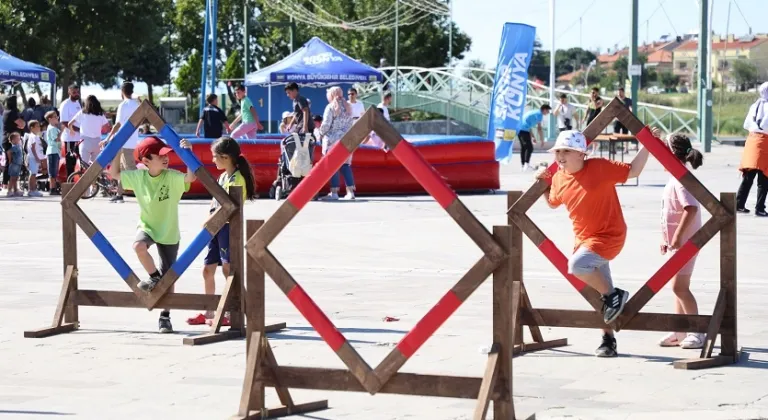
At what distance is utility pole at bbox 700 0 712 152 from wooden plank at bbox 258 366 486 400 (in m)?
31.1

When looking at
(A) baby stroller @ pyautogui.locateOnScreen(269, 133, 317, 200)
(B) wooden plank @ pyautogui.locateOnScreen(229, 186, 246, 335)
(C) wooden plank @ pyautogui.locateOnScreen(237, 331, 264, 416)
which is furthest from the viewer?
(A) baby stroller @ pyautogui.locateOnScreen(269, 133, 317, 200)

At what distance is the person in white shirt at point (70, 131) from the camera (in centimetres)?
2130

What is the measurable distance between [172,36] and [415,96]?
129 feet

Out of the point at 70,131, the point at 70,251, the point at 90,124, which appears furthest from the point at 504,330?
the point at 70,131

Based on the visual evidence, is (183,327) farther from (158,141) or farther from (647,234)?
(647,234)

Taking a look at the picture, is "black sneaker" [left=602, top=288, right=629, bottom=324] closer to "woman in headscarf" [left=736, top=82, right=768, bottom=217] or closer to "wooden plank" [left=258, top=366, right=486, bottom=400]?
"wooden plank" [left=258, top=366, right=486, bottom=400]

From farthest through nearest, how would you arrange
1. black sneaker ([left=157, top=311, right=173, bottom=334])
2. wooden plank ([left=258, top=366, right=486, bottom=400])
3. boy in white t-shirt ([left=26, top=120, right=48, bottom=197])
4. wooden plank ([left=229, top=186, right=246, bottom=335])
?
boy in white t-shirt ([left=26, top=120, right=48, bottom=197]) → black sneaker ([left=157, top=311, right=173, bottom=334]) → wooden plank ([left=229, top=186, right=246, bottom=335]) → wooden plank ([left=258, top=366, right=486, bottom=400])

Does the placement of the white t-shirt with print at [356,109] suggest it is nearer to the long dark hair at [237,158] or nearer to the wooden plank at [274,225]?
the long dark hair at [237,158]

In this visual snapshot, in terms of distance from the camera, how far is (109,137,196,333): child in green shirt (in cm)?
895

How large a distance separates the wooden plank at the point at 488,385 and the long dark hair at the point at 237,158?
360cm

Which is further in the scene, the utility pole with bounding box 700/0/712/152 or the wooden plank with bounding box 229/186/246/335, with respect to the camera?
the utility pole with bounding box 700/0/712/152

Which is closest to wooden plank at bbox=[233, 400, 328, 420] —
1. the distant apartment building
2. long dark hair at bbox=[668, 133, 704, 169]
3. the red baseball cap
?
the red baseball cap

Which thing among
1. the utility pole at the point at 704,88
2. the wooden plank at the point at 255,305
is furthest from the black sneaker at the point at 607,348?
the utility pole at the point at 704,88

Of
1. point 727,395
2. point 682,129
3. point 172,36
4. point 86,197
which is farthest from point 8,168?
point 172,36
